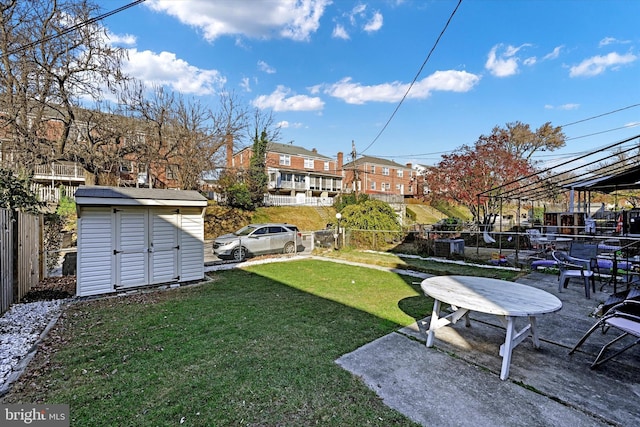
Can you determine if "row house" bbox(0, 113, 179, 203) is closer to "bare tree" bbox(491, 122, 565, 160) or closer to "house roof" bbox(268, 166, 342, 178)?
"house roof" bbox(268, 166, 342, 178)

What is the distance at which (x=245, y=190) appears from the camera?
1988 cm

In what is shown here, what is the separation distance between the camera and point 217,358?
305 centimetres

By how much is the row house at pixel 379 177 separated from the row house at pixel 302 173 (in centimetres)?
264

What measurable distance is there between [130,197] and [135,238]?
0.91 metres

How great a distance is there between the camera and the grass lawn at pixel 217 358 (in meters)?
2.20

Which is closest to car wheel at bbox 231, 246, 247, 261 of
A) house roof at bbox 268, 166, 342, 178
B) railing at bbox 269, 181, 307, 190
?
railing at bbox 269, 181, 307, 190

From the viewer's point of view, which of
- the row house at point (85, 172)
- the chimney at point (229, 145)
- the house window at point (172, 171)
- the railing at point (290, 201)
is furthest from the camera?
the railing at point (290, 201)

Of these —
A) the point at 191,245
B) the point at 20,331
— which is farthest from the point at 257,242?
the point at 20,331

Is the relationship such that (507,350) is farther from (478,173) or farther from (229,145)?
(229,145)

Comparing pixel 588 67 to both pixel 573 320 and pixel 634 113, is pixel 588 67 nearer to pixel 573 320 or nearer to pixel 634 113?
pixel 634 113

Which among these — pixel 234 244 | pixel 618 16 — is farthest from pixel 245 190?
pixel 618 16

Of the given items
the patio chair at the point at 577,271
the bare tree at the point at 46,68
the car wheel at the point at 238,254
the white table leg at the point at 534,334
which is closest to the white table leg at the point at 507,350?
the white table leg at the point at 534,334

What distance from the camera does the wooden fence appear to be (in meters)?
4.36

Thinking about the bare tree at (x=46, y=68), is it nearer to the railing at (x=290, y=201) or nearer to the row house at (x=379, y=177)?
the railing at (x=290, y=201)
